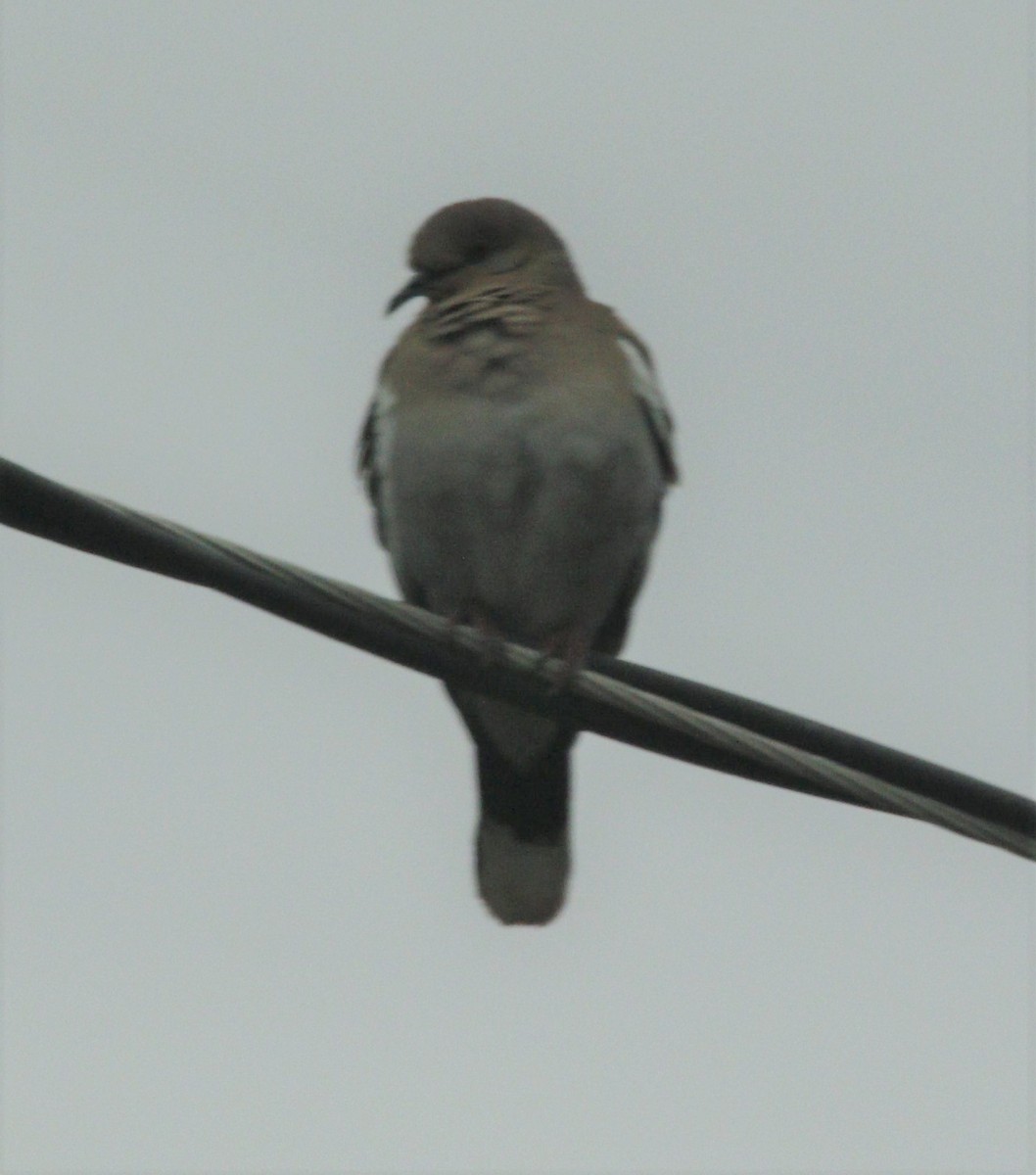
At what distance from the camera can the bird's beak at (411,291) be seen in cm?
492

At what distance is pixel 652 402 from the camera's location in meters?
4.57

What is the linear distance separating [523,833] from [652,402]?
1089 millimetres

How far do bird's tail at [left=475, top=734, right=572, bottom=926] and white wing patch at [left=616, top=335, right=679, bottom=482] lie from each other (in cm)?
71

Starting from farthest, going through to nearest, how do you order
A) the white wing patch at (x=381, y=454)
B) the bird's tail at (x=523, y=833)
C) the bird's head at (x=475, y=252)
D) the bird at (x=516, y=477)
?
the bird's head at (x=475, y=252) → the bird's tail at (x=523, y=833) → the white wing patch at (x=381, y=454) → the bird at (x=516, y=477)

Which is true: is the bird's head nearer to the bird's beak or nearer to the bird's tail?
the bird's beak

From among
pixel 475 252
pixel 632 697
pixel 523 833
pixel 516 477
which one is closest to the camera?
pixel 632 697

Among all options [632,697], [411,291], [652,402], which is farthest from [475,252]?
[632,697]

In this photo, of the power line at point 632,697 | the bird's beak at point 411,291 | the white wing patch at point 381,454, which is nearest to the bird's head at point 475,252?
the bird's beak at point 411,291

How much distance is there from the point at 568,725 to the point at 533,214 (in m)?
2.10

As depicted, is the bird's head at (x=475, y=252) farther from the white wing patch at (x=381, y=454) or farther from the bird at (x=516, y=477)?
the white wing patch at (x=381, y=454)

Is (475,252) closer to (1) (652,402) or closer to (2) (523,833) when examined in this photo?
(1) (652,402)

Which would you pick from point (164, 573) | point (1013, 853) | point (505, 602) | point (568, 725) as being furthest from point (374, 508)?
point (1013, 853)

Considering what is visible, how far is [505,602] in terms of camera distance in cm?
444

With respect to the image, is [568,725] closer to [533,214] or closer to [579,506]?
[579,506]
